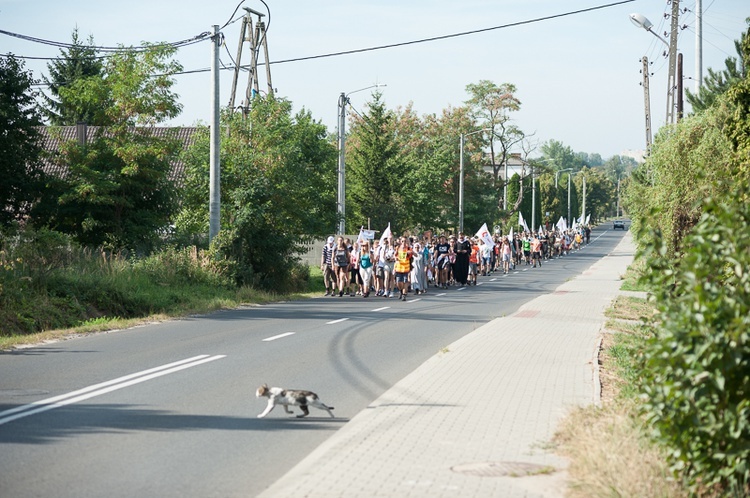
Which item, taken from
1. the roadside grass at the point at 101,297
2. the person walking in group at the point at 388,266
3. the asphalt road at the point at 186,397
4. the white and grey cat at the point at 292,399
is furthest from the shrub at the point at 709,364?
the person walking in group at the point at 388,266

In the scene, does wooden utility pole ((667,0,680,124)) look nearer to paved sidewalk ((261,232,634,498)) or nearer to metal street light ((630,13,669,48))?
metal street light ((630,13,669,48))

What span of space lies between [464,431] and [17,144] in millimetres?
22195

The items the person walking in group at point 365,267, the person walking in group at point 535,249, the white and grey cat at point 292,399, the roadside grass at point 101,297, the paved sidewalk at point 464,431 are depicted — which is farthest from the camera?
the person walking in group at point 535,249

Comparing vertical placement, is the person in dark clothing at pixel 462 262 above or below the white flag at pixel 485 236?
below

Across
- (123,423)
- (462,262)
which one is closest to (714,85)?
(462,262)

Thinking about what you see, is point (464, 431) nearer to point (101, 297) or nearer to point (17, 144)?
point (101, 297)

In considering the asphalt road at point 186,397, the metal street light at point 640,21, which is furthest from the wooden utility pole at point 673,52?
the asphalt road at point 186,397

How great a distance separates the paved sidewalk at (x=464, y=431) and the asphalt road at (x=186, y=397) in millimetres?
404

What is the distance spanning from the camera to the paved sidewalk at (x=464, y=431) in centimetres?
626

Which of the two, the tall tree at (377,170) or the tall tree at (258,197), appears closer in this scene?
the tall tree at (258,197)

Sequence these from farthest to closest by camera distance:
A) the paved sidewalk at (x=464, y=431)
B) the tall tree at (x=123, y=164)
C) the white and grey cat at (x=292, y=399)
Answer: the tall tree at (x=123, y=164), the white and grey cat at (x=292, y=399), the paved sidewalk at (x=464, y=431)

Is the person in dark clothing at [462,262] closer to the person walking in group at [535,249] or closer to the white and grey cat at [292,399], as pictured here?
the person walking in group at [535,249]

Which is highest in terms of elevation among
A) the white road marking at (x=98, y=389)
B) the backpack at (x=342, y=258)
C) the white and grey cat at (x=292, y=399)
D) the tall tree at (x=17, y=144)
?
the tall tree at (x=17, y=144)

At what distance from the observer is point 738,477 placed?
5.51 meters
